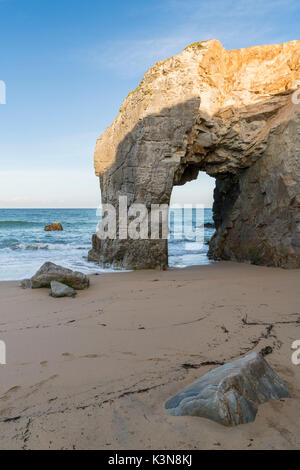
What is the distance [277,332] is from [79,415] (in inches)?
94.7

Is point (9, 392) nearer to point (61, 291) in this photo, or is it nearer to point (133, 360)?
point (133, 360)

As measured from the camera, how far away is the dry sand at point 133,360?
1.68 m

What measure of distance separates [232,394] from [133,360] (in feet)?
3.85

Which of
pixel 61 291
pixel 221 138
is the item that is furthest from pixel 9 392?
pixel 221 138

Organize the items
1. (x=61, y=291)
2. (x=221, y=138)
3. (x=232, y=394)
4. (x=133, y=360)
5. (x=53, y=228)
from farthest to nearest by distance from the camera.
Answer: (x=53, y=228), (x=221, y=138), (x=61, y=291), (x=133, y=360), (x=232, y=394)

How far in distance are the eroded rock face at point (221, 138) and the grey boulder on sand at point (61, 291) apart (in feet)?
11.0

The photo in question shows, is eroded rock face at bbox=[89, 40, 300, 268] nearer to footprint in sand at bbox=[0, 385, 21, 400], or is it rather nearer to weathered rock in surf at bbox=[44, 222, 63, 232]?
footprint in sand at bbox=[0, 385, 21, 400]

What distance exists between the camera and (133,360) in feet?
8.87

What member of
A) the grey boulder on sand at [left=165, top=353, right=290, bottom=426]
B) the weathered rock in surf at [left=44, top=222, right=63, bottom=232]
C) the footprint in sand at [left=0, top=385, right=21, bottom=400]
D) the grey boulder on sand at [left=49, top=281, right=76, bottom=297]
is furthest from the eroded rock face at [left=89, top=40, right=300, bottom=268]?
the weathered rock in surf at [left=44, top=222, right=63, bottom=232]

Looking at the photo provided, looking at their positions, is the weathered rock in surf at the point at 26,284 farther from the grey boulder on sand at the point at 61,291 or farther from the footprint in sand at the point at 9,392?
the footprint in sand at the point at 9,392

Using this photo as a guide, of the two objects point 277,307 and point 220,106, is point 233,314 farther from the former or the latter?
point 220,106

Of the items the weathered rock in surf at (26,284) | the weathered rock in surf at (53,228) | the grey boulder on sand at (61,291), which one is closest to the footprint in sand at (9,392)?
the grey boulder on sand at (61,291)
